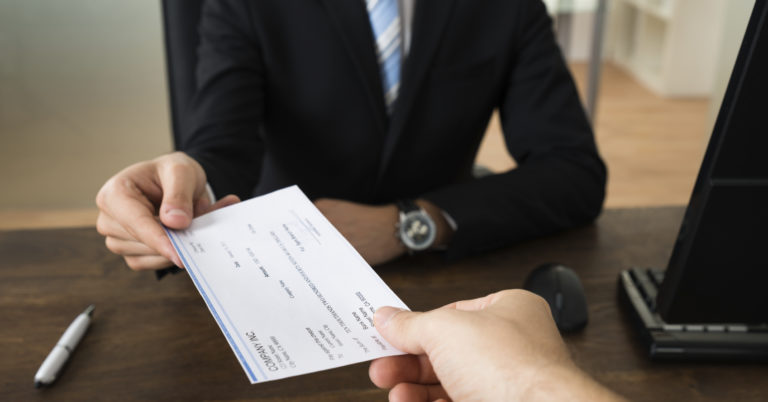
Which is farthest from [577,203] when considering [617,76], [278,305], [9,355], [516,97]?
[617,76]

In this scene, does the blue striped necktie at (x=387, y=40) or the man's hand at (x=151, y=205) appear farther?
the blue striped necktie at (x=387, y=40)

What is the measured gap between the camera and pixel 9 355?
2.19 feet

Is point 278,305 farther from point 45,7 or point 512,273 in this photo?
point 45,7

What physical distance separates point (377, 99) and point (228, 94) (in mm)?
285

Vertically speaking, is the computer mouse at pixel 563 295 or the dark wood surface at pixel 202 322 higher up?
the computer mouse at pixel 563 295

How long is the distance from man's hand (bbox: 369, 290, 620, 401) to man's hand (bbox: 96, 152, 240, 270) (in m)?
0.27

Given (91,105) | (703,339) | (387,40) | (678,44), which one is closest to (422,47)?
(387,40)

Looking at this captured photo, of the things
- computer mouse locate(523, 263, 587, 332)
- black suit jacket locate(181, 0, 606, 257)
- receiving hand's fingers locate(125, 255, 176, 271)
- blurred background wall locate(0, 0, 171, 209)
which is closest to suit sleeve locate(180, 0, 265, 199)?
black suit jacket locate(181, 0, 606, 257)

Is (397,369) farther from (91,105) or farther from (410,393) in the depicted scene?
(91,105)

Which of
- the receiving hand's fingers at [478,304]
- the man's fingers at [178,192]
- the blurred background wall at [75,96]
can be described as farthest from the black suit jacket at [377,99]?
the blurred background wall at [75,96]

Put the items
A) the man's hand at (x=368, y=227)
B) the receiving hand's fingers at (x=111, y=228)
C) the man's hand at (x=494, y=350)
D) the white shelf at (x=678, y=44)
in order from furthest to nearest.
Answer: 1. the white shelf at (x=678, y=44)
2. the man's hand at (x=368, y=227)
3. the receiving hand's fingers at (x=111, y=228)
4. the man's hand at (x=494, y=350)

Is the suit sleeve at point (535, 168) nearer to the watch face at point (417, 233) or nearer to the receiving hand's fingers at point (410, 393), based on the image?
the watch face at point (417, 233)

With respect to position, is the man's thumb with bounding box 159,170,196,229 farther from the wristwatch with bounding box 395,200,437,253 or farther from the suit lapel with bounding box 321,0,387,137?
the suit lapel with bounding box 321,0,387,137

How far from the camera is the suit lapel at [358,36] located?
1.15 meters
